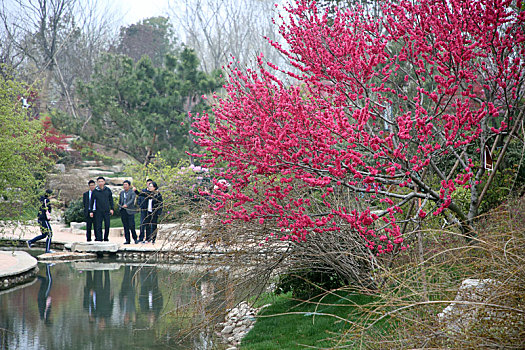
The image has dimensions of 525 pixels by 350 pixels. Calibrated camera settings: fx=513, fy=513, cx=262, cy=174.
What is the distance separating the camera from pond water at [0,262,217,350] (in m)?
6.44

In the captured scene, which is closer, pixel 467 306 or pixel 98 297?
pixel 467 306

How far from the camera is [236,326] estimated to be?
7109 millimetres

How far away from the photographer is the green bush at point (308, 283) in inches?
254

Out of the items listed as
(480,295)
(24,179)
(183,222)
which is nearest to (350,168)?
(480,295)

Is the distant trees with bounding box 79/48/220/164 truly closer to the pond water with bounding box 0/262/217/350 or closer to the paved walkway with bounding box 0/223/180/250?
the paved walkway with bounding box 0/223/180/250

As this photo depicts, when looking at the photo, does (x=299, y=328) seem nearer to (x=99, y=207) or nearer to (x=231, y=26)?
(x=99, y=207)

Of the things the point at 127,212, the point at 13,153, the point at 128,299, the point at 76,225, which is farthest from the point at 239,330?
the point at 76,225

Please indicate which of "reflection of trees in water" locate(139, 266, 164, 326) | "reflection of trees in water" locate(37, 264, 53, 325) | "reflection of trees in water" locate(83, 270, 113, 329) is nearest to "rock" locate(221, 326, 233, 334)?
"reflection of trees in water" locate(139, 266, 164, 326)

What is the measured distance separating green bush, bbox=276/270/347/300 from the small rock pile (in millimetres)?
615

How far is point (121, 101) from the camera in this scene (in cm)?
2289

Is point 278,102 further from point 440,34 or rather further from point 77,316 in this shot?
point 77,316

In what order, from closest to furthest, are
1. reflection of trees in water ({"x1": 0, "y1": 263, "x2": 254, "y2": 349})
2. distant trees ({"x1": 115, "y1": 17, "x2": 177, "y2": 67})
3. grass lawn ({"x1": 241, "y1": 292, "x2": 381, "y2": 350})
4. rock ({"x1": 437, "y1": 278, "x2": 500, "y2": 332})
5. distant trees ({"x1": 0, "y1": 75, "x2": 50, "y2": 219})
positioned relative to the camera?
rock ({"x1": 437, "y1": 278, "x2": 500, "y2": 332})
grass lawn ({"x1": 241, "y1": 292, "x2": 381, "y2": 350})
reflection of trees in water ({"x1": 0, "y1": 263, "x2": 254, "y2": 349})
distant trees ({"x1": 0, "y1": 75, "x2": 50, "y2": 219})
distant trees ({"x1": 115, "y1": 17, "x2": 177, "y2": 67})

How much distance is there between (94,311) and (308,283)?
373cm

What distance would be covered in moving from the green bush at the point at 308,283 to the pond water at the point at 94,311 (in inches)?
46.2
